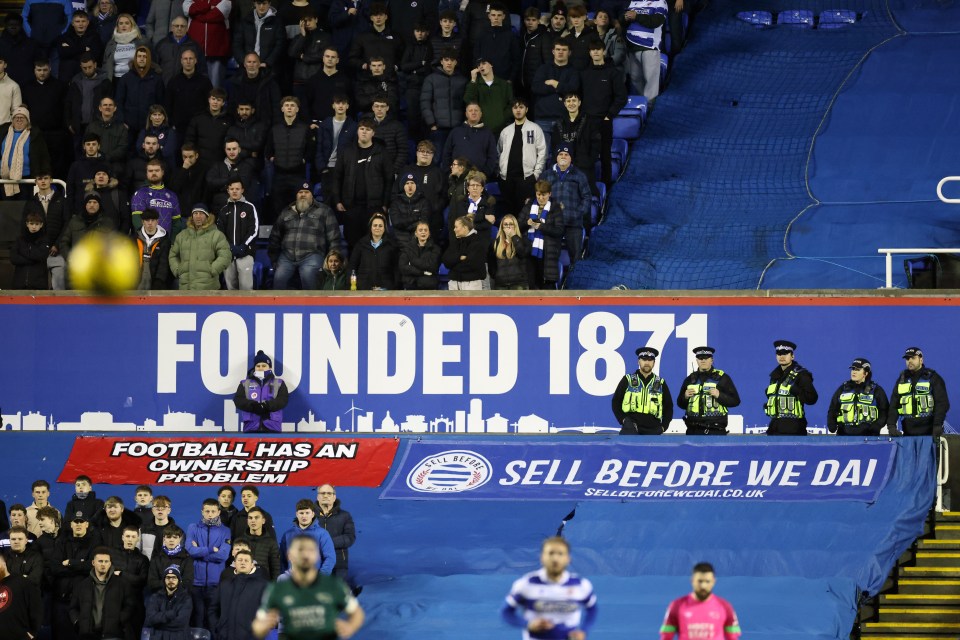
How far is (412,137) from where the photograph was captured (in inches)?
904

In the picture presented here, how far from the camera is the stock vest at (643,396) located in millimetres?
18641

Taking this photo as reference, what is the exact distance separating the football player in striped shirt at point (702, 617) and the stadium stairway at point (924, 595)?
12.1 feet

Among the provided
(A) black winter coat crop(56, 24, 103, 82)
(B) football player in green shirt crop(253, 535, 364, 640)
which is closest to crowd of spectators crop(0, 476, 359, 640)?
(B) football player in green shirt crop(253, 535, 364, 640)

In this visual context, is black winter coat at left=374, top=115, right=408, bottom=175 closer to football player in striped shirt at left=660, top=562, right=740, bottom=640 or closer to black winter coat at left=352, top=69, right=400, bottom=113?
black winter coat at left=352, top=69, right=400, bottom=113

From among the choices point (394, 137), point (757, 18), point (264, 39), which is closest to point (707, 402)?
point (394, 137)

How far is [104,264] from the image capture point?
2075cm

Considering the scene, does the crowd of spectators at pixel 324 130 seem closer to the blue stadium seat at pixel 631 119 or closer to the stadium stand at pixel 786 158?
the blue stadium seat at pixel 631 119

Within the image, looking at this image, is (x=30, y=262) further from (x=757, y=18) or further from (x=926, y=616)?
(x=757, y=18)

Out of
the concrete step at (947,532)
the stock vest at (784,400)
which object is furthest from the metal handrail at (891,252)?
the concrete step at (947,532)

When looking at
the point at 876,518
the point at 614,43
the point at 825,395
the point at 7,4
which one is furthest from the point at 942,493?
the point at 7,4

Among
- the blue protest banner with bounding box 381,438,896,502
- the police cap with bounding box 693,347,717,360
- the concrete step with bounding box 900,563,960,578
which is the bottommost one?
the concrete step with bounding box 900,563,960,578

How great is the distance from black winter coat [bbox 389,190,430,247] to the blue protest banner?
2.93 m

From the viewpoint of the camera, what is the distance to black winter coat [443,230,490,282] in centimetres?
2005

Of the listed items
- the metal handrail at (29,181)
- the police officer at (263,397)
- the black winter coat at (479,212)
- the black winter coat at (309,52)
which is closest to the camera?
the police officer at (263,397)
